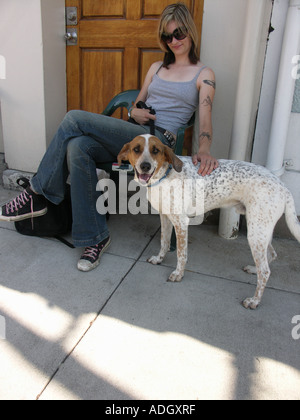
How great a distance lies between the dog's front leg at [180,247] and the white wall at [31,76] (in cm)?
217

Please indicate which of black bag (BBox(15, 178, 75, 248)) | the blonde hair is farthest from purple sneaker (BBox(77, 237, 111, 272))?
the blonde hair

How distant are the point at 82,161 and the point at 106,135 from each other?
0.91ft

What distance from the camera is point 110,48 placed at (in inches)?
138

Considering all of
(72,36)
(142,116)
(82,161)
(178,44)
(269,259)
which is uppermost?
(72,36)

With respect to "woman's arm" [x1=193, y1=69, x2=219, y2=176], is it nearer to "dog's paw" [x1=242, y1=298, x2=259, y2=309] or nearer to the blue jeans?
the blue jeans

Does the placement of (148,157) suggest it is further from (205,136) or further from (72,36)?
(72,36)

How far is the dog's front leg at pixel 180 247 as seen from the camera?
A: 232cm

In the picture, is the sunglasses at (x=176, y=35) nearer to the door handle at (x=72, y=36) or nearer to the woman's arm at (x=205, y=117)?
the woman's arm at (x=205, y=117)

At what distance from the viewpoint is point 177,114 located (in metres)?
2.75

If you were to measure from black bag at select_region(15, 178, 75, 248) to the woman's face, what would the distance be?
1517mm

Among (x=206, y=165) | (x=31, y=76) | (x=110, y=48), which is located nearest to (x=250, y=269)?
(x=206, y=165)
